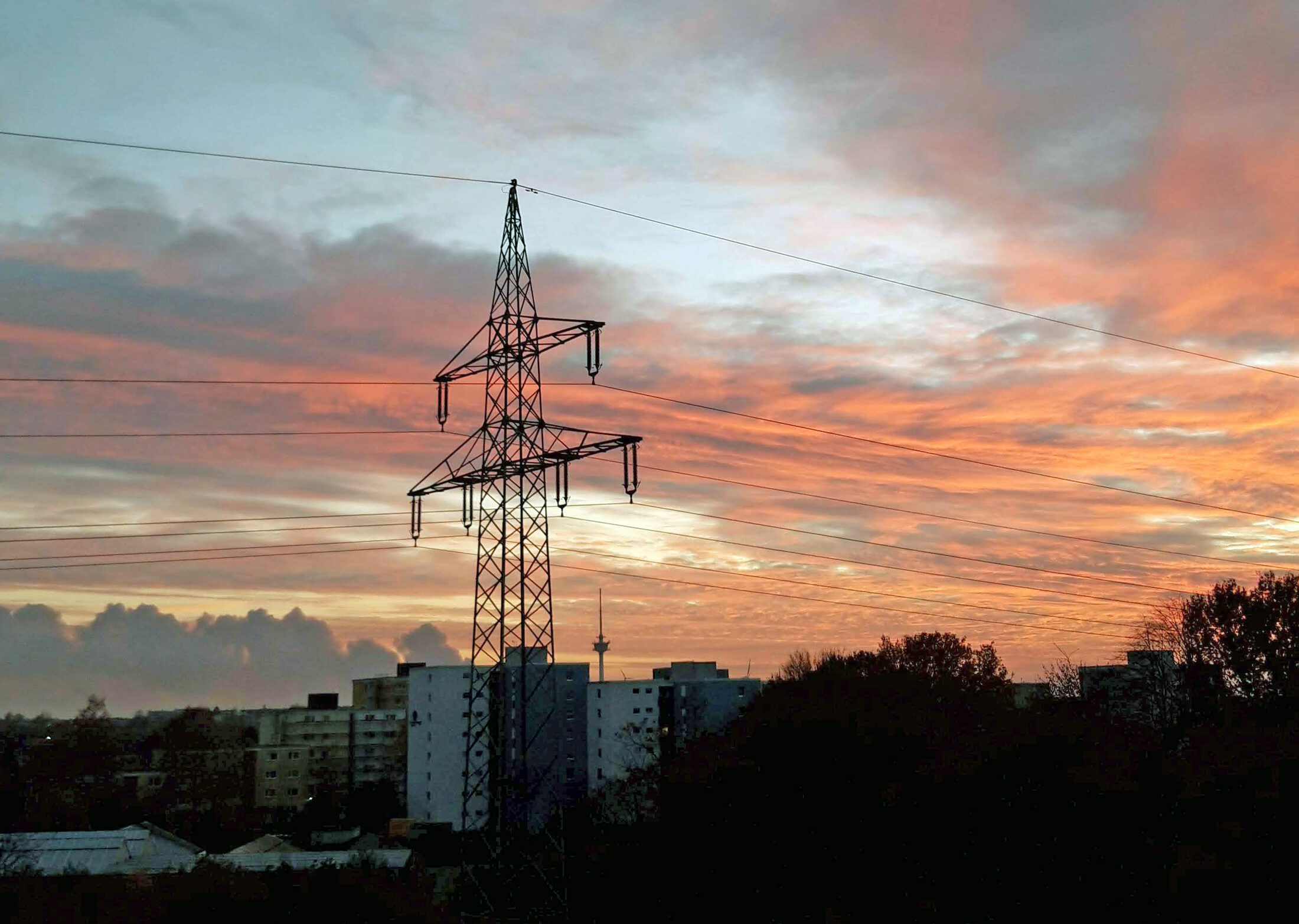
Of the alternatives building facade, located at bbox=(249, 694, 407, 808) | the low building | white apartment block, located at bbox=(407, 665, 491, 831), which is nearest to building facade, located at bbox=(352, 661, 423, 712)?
building facade, located at bbox=(249, 694, 407, 808)

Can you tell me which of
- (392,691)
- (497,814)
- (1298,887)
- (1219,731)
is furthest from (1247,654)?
(392,691)

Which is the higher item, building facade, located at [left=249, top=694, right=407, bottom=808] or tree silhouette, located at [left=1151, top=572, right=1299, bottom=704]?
tree silhouette, located at [left=1151, top=572, right=1299, bottom=704]

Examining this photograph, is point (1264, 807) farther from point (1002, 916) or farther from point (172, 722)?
point (172, 722)

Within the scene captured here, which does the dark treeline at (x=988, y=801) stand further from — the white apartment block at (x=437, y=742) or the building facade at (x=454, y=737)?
the white apartment block at (x=437, y=742)

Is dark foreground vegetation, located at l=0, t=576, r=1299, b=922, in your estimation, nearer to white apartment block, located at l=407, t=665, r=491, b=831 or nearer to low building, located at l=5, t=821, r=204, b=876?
low building, located at l=5, t=821, r=204, b=876

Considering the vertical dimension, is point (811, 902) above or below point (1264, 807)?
below

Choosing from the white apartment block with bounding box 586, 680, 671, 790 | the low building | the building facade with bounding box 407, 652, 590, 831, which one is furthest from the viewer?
the white apartment block with bounding box 586, 680, 671, 790

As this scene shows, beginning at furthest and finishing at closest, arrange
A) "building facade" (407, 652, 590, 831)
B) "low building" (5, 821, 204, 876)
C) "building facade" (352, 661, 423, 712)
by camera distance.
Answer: "building facade" (352, 661, 423, 712) → "building facade" (407, 652, 590, 831) → "low building" (5, 821, 204, 876)

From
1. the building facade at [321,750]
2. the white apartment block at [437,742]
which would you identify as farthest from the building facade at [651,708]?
the building facade at [321,750]

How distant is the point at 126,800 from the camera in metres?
98.6

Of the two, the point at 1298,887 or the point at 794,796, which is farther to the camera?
the point at 794,796

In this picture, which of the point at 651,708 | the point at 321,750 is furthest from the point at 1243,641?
the point at 321,750

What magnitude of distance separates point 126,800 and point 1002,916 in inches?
3306

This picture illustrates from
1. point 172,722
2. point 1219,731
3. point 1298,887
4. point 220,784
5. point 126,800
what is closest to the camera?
point 1298,887
